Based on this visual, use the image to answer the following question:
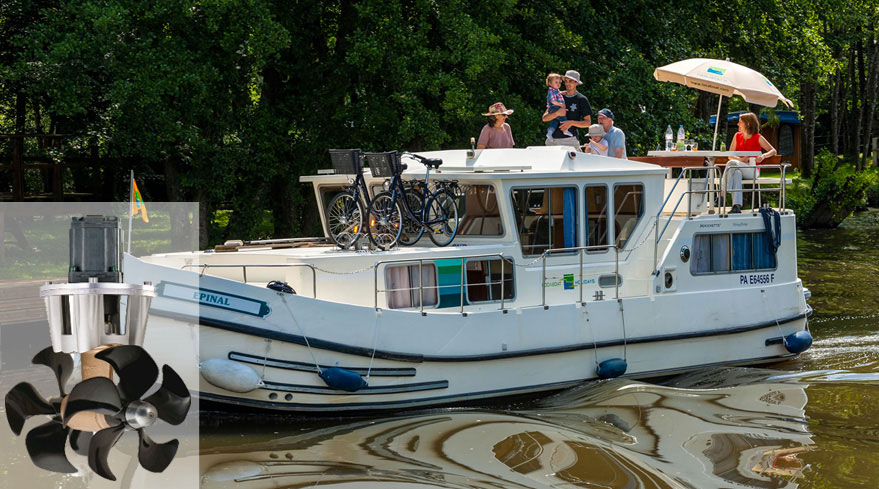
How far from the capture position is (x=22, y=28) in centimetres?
2109

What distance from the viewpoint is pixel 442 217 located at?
11.9 m

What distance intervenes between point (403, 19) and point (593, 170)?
9420 mm

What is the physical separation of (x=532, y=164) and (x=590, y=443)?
390 cm

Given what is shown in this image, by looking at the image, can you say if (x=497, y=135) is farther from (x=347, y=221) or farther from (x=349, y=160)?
(x=347, y=221)

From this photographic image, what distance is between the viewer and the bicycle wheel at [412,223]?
11883 mm

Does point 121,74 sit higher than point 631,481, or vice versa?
point 121,74

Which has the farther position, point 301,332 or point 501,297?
point 501,297

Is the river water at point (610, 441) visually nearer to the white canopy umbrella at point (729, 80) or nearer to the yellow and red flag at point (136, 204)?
the yellow and red flag at point (136, 204)

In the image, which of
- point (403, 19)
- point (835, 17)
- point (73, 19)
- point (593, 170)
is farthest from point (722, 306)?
point (835, 17)

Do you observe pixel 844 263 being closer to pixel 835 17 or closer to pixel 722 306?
pixel 835 17

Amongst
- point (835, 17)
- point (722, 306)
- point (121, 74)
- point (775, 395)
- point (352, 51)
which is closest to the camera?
point (775, 395)

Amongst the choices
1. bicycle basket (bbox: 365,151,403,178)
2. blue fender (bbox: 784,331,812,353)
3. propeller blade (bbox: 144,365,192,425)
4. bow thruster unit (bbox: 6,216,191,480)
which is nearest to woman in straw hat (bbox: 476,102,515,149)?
bicycle basket (bbox: 365,151,403,178)

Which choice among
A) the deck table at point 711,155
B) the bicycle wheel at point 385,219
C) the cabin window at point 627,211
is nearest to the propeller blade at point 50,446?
the bicycle wheel at point 385,219

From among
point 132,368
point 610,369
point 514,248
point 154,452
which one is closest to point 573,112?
point 514,248
